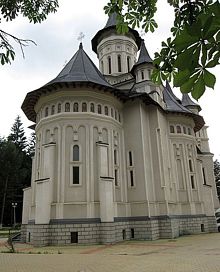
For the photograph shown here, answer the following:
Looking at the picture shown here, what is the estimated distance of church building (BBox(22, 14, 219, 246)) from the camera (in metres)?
16.6

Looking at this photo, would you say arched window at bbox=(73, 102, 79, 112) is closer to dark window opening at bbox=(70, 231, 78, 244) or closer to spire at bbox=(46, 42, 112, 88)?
spire at bbox=(46, 42, 112, 88)

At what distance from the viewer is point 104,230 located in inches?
635

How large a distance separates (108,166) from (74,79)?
20.5ft

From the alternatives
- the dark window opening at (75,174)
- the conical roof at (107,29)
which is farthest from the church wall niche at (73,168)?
the conical roof at (107,29)

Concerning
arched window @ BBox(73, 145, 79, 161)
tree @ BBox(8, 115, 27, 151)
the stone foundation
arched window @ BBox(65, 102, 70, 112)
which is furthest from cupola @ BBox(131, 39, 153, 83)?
tree @ BBox(8, 115, 27, 151)

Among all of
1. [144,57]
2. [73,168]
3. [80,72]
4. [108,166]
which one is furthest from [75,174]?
[144,57]

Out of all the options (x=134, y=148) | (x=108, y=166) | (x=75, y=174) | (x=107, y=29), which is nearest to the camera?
(x=75, y=174)

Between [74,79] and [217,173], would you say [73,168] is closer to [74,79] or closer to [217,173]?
[74,79]

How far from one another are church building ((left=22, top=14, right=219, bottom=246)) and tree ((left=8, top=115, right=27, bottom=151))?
37292mm

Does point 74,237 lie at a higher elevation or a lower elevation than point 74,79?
lower

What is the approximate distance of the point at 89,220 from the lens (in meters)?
16.4

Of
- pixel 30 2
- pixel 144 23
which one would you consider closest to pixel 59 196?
pixel 30 2

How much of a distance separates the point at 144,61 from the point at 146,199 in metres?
10.7

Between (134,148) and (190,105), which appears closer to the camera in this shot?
(134,148)
